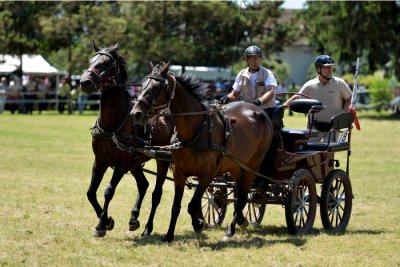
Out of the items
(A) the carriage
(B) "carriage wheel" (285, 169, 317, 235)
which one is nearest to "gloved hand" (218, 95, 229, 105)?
(A) the carriage

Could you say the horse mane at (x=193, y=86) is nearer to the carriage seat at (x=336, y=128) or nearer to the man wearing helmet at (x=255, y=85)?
the man wearing helmet at (x=255, y=85)

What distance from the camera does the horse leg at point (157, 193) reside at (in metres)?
10.8

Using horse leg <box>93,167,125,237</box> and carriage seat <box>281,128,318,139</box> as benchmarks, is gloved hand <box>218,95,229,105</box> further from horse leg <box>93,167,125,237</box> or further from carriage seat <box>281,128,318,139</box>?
horse leg <box>93,167,125,237</box>

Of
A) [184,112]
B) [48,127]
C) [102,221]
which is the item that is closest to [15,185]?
[102,221]

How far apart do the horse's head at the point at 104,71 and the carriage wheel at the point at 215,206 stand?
2.19 m

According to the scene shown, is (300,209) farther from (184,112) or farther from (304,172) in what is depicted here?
(184,112)

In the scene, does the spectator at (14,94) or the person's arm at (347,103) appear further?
the spectator at (14,94)

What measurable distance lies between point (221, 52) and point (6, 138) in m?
27.6

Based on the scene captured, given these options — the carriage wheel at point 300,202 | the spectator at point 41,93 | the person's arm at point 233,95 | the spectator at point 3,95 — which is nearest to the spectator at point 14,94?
the spectator at point 3,95

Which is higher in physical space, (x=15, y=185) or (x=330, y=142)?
(x=330, y=142)

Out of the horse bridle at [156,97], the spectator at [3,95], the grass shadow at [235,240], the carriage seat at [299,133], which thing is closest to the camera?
the horse bridle at [156,97]

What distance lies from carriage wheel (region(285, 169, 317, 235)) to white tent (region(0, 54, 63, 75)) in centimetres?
3912

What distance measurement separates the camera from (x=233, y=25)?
5288 cm

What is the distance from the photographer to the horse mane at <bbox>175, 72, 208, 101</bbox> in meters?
10.1
